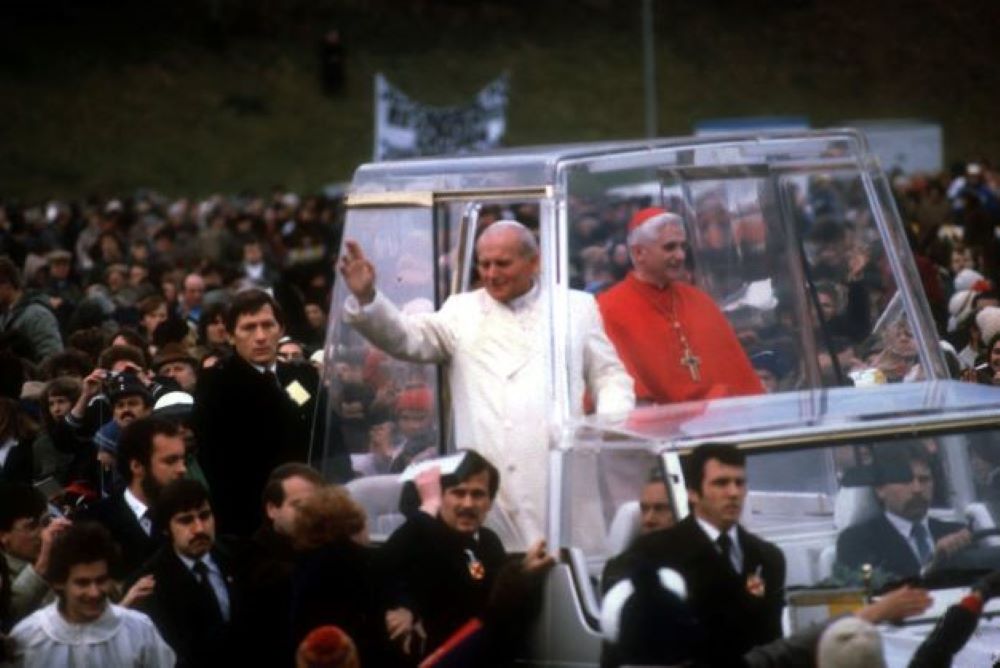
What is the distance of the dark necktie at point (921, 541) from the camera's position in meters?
8.43

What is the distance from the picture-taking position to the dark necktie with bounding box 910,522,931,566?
8.43 meters

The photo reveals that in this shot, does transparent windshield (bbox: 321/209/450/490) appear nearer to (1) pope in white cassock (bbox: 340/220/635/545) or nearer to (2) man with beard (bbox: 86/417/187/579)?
(1) pope in white cassock (bbox: 340/220/635/545)

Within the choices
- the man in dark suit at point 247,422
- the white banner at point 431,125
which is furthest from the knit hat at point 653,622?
the white banner at point 431,125

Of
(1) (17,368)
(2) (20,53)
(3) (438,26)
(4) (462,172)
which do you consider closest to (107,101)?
(2) (20,53)

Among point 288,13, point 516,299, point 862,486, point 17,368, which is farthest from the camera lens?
point 288,13

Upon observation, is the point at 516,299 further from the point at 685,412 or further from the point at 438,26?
the point at 438,26

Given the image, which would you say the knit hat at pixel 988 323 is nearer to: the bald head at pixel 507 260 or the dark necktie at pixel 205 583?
the bald head at pixel 507 260

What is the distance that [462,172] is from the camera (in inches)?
384

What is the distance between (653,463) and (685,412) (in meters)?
0.72

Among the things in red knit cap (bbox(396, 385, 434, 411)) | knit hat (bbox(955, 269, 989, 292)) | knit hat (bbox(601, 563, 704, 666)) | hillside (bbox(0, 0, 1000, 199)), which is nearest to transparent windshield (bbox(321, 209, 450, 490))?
red knit cap (bbox(396, 385, 434, 411))

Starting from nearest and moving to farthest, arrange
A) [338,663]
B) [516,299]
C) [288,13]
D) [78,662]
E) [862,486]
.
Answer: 1. [338,663]
2. [78,662]
3. [862,486]
4. [516,299]
5. [288,13]

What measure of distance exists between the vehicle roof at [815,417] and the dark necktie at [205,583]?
54.2 inches

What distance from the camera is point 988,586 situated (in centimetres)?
823

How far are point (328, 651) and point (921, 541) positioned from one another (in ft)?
6.78
